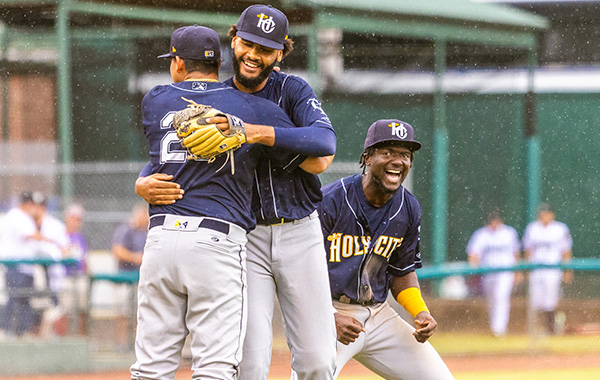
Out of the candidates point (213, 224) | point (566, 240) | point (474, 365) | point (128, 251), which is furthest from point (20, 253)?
point (566, 240)

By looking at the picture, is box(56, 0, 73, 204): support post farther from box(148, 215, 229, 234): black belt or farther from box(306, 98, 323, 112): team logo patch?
box(148, 215, 229, 234): black belt

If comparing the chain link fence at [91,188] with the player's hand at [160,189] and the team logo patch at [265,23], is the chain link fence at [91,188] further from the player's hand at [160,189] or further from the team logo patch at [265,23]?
the player's hand at [160,189]

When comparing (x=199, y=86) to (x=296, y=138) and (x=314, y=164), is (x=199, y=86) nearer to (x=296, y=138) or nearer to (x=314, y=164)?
(x=296, y=138)

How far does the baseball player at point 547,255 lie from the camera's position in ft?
25.0

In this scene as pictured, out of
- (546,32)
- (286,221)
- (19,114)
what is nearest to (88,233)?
(19,114)

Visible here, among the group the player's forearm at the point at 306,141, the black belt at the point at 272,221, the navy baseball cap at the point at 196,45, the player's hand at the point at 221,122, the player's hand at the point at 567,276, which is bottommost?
the player's hand at the point at 567,276

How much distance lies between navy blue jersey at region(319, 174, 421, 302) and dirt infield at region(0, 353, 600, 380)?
327 centimetres

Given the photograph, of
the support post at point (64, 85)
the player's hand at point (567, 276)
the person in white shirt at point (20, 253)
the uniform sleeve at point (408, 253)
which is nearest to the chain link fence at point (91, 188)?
the person in white shirt at point (20, 253)

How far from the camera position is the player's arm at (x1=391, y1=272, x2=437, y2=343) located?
135 inches

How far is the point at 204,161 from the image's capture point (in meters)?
2.88

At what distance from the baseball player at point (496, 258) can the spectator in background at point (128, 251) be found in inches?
122

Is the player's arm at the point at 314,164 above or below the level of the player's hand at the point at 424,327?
above

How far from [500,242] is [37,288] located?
4.50 metres

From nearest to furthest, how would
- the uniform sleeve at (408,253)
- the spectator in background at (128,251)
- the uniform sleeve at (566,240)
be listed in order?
the uniform sleeve at (408,253) → the spectator in background at (128,251) → the uniform sleeve at (566,240)
